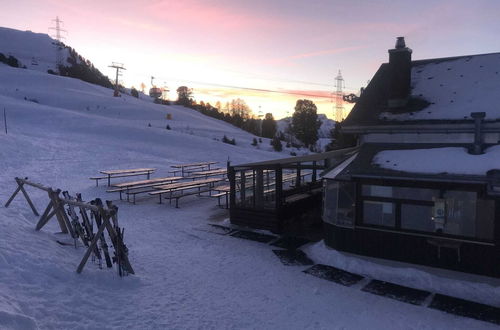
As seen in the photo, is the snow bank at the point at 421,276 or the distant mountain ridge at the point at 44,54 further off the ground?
the distant mountain ridge at the point at 44,54

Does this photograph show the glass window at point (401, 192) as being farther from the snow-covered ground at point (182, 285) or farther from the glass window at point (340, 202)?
the snow-covered ground at point (182, 285)

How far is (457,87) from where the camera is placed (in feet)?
40.5

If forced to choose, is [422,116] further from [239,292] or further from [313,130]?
[313,130]

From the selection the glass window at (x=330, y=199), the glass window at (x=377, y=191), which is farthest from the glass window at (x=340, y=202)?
the glass window at (x=377, y=191)

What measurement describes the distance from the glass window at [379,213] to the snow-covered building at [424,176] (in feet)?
0.08

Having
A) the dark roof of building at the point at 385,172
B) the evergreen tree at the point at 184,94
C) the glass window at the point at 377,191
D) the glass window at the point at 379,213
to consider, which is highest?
the evergreen tree at the point at 184,94

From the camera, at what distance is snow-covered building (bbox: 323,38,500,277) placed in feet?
28.2

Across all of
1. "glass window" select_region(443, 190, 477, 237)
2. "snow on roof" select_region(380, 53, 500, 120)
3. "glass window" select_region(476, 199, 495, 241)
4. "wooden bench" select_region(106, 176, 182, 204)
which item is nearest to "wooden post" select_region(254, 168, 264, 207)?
"snow on roof" select_region(380, 53, 500, 120)

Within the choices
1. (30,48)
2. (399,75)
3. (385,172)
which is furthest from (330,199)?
(30,48)

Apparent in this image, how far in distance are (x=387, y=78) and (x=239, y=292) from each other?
1001 centimetres

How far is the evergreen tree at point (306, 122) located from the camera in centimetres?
→ 6956

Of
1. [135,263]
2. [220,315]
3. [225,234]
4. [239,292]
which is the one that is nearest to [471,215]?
[239,292]

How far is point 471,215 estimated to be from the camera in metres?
8.68

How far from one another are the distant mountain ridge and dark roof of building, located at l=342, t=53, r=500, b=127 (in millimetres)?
95255
